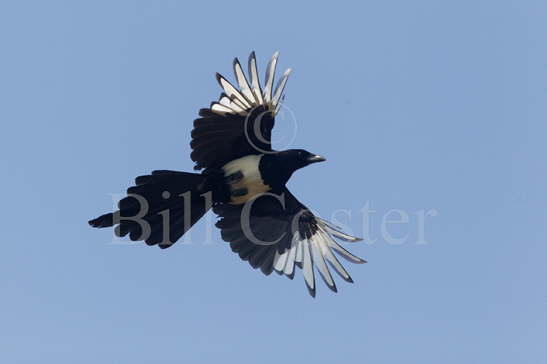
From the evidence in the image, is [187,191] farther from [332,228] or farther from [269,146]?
[332,228]

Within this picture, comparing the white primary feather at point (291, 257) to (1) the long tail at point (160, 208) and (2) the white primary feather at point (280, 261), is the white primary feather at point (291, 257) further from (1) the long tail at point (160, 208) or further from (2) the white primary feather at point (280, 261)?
(1) the long tail at point (160, 208)

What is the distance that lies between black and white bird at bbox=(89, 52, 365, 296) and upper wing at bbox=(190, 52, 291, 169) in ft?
0.03

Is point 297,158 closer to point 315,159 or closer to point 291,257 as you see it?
point 315,159

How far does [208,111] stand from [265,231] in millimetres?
1827

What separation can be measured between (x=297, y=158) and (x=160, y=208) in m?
1.60

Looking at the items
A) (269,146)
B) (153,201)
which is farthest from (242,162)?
(153,201)

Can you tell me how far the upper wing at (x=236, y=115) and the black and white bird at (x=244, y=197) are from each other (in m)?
0.01

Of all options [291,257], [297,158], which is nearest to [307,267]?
[291,257]

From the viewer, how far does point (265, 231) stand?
12562 millimetres

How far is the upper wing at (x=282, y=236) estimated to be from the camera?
12109 mm

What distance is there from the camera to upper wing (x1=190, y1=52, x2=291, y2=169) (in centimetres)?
1150

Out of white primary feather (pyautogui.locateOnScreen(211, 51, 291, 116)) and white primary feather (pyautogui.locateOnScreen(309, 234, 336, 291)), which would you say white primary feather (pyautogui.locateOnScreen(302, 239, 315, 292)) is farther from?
white primary feather (pyautogui.locateOnScreen(211, 51, 291, 116))

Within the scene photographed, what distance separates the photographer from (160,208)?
11.7 meters

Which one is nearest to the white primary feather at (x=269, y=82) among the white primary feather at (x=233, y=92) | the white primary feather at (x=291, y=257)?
the white primary feather at (x=233, y=92)
